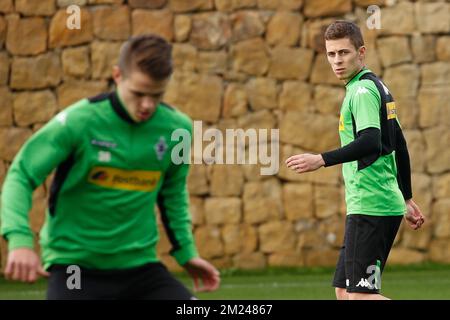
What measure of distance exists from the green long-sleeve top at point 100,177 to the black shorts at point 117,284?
0.03 meters

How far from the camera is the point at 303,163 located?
5445mm

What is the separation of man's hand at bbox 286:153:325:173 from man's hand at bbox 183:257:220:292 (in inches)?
38.6

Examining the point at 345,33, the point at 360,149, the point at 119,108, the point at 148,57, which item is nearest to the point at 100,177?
the point at 119,108

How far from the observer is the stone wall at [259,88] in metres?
11.5

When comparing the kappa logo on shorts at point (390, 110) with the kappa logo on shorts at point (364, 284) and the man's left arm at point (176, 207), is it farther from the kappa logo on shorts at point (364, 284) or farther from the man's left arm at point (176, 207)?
the man's left arm at point (176, 207)

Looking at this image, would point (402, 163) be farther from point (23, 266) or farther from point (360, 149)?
point (23, 266)

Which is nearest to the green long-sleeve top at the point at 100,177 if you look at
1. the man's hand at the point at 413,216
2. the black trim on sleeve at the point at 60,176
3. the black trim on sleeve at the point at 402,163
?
the black trim on sleeve at the point at 60,176

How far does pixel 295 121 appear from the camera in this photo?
Answer: 11727mm

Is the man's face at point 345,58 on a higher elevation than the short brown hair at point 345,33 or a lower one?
lower

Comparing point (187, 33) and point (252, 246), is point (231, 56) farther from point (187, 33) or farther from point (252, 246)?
point (252, 246)

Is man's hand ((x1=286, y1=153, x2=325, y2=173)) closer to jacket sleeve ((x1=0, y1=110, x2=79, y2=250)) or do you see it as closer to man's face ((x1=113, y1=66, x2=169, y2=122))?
man's face ((x1=113, y1=66, x2=169, y2=122))

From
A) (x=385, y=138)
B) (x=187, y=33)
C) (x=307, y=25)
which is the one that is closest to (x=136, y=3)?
(x=187, y=33)

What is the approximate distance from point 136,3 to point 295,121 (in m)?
2.03

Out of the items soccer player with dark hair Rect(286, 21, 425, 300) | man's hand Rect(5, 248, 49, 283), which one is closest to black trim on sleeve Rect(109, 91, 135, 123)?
man's hand Rect(5, 248, 49, 283)
